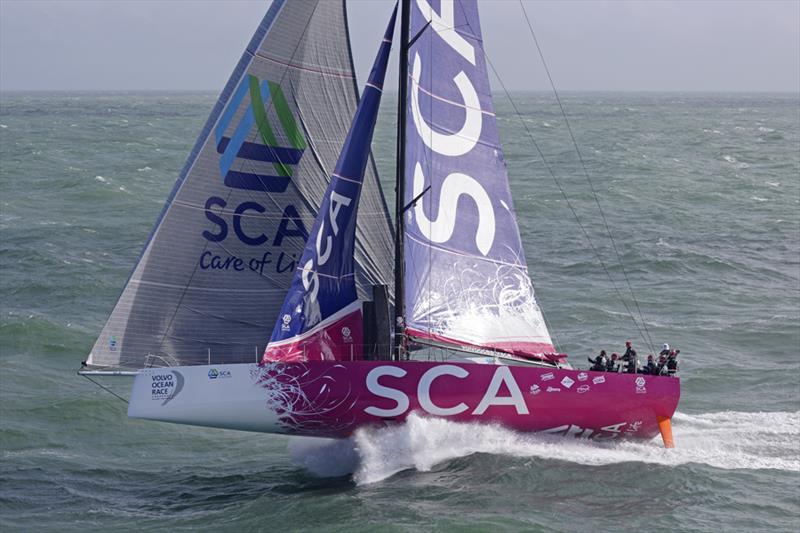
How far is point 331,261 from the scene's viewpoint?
15594mm

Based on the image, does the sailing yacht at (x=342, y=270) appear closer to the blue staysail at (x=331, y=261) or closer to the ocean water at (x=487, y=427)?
the blue staysail at (x=331, y=261)

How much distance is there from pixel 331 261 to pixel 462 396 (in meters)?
2.57

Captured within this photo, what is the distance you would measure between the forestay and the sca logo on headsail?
1.78 metres

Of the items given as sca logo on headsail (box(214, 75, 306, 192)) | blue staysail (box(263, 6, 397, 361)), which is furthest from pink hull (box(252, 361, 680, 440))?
sca logo on headsail (box(214, 75, 306, 192))

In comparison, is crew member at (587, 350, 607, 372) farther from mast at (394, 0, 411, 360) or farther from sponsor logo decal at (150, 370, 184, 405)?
sponsor logo decal at (150, 370, 184, 405)

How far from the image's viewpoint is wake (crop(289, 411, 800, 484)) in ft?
51.1

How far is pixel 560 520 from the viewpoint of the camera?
1451cm

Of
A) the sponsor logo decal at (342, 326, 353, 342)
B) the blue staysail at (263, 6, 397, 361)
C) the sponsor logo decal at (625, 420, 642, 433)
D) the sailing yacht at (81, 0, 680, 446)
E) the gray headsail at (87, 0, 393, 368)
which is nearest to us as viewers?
the sailing yacht at (81, 0, 680, 446)

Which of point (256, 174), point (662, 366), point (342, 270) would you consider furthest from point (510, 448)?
point (256, 174)

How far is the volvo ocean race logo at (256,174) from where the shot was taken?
15.7 meters

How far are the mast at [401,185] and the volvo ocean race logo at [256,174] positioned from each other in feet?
4.89

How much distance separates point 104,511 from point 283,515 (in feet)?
8.15

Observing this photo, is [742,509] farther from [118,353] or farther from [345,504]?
[118,353]

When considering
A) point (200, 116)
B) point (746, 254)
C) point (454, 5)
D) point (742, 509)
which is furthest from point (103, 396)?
point (200, 116)
